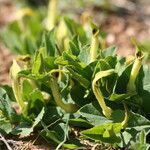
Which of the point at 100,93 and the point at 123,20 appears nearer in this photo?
the point at 100,93

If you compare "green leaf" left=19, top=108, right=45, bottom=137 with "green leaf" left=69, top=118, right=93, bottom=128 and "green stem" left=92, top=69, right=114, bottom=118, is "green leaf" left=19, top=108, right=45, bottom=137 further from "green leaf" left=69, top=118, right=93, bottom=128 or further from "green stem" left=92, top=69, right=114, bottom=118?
"green stem" left=92, top=69, right=114, bottom=118

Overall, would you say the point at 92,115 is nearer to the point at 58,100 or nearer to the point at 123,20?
the point at 58,100

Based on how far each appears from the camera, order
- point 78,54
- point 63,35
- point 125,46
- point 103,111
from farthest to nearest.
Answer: point 125,46 → point 63,35 → point 78,54 → point 103,111

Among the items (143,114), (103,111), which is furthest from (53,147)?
(143,114)

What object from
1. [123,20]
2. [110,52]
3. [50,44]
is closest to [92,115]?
[110,52]

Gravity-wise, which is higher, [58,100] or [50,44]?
[50,44]

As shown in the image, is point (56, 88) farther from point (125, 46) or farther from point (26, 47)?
point (125, 46)
